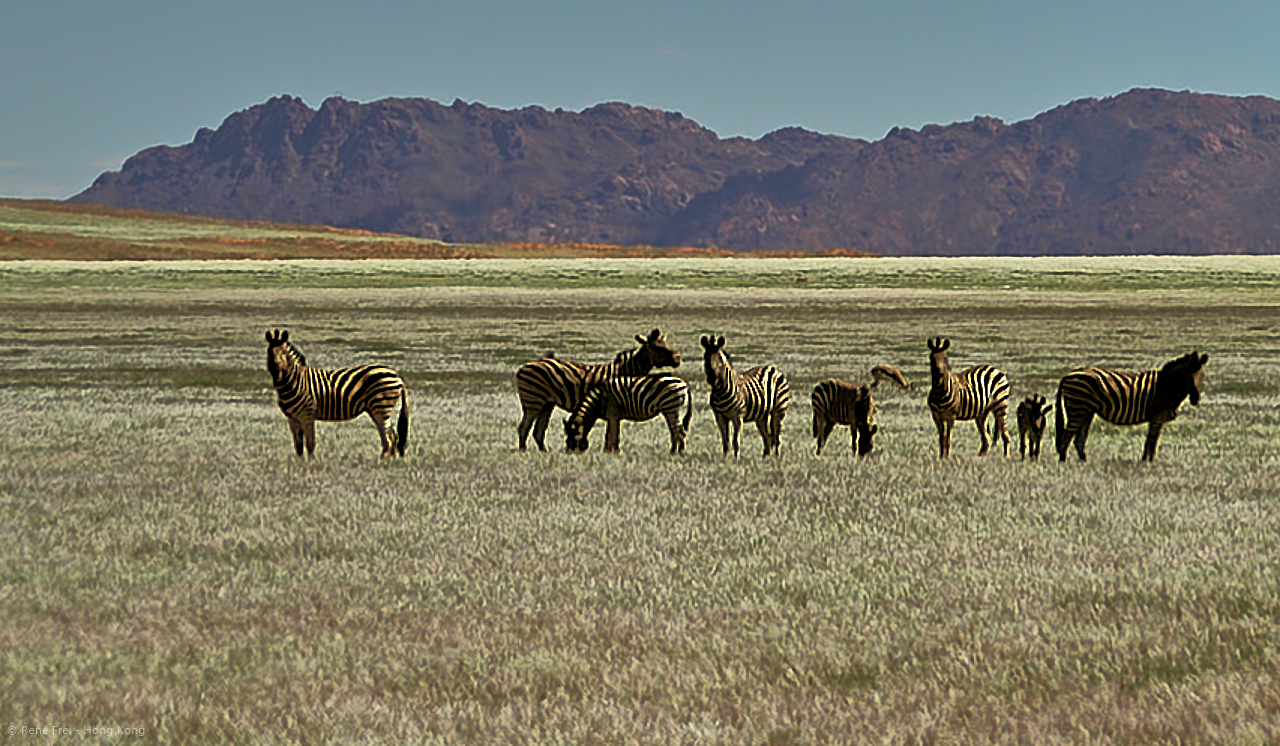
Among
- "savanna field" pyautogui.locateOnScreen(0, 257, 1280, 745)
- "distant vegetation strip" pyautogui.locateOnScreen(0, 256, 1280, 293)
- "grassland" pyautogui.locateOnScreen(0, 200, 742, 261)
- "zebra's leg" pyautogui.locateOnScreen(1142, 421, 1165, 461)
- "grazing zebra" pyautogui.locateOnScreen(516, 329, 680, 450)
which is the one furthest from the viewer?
"grassland" pyautogui.locateOnScreen(0, 200, 742, 261)

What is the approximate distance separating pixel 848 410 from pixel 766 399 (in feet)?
3.26

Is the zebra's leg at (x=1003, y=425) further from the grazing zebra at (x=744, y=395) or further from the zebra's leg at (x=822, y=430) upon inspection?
the grazing zebra at (x=744, y=395)

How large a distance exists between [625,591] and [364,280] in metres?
99.6

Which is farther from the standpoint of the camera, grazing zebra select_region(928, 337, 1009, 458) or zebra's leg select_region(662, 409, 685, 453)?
zebra's leg select_region(662, 409, 685, 453)

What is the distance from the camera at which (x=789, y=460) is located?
16625 millimetres

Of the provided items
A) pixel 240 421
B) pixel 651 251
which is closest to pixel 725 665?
pixel 240 421

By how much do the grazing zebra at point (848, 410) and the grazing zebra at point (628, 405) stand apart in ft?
5.41

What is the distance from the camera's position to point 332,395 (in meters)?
16.6

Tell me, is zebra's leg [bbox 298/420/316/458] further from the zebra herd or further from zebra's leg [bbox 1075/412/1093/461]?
zebra's leg [bbox 1075/412/1093/461]

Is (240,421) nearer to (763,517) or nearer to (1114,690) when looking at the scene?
(763,517)

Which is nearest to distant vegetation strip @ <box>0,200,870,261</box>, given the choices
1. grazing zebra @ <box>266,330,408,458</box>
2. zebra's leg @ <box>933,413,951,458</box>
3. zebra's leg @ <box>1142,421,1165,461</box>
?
grazing zebra @ <box>266,330,408,458</box>

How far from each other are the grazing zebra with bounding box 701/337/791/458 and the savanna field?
40 cm

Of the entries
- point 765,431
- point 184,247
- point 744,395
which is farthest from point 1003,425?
point 184,247

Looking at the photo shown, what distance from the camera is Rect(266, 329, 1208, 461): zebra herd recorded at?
1595 centimetres
